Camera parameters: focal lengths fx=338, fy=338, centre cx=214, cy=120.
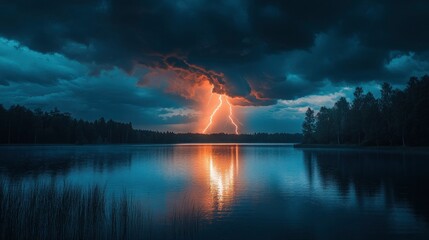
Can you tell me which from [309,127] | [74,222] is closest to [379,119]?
[309,127]

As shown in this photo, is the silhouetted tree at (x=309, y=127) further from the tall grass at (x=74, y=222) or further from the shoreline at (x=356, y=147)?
the tall grass at (x=74, y=222)

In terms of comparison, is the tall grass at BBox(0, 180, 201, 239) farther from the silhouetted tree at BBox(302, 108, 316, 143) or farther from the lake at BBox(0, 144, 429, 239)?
the silhouetted tree at BBox(302, 108, 316, 143)

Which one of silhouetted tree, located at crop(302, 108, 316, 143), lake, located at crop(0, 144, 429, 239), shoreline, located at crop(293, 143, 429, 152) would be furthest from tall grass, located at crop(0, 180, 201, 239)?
silhouetted tree, located at crop(302, 108, 316, 143)

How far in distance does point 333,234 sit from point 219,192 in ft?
51.8

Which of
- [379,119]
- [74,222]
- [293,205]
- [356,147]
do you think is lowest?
[293,205]

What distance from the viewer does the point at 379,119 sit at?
389ft

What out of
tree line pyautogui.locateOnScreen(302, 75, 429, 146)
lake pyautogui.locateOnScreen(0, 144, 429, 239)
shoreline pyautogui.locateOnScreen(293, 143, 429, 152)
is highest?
tree line pyautogui.locateOnScreen(302, 75, 429, 146)

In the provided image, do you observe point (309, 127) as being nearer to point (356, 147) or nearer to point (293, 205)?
point (356, 147)

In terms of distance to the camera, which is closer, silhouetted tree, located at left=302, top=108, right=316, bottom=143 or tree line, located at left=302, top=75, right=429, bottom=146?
tree line, located at left=302, top=75, right=429, bottom=146

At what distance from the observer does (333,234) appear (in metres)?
18.1

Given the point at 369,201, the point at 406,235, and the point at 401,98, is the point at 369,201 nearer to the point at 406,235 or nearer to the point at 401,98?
the point at 406,235

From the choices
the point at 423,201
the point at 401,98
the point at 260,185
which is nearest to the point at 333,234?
the point at 423,201

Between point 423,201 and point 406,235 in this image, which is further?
point 423,201

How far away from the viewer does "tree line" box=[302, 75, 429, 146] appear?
319 feet
